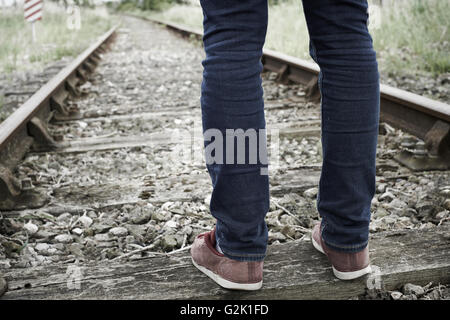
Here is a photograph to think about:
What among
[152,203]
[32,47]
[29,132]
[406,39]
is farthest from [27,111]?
[32,47]

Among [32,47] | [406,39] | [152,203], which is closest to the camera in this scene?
[152,203]

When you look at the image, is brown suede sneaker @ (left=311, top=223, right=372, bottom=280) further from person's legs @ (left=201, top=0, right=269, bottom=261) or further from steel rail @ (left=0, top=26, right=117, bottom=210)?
steel rail @ (left=0, top=26, right=117, bottom=210)

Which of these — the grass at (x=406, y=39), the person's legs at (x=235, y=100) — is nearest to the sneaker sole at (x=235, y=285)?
the person's legs at (x=235, y=100)

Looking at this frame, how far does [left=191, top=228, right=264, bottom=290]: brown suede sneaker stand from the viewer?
1.34 metres

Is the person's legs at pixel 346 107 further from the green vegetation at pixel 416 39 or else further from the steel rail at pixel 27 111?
the green vegetation at pixel 416 39

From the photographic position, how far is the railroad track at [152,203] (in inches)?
56.6

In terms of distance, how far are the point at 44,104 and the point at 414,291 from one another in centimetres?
286

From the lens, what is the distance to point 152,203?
7.07 ft

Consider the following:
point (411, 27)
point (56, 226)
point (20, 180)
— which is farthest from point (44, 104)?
point (411, 27)

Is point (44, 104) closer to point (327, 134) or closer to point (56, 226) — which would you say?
point (56, 226)

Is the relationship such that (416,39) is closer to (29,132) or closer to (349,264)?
(29,132)

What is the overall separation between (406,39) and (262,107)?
16.9 feet

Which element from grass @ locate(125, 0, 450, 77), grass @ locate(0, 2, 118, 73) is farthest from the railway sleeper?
grass @ locate(0, 2, 118, 73)
